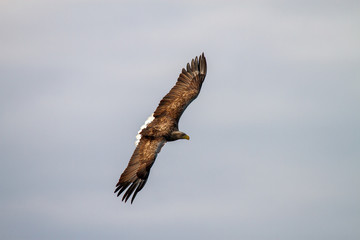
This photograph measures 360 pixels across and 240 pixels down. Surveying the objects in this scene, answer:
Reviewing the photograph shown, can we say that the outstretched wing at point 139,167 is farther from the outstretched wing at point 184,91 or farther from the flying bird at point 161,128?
the outstretched wing at point 184,91

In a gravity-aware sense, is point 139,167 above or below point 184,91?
below

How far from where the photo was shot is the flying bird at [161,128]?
27109 millimetres

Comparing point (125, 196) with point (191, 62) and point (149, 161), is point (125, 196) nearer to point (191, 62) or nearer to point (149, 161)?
point (149, 161)

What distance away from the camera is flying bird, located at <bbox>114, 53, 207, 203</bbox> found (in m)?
27.1

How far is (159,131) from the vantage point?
94.3 feet

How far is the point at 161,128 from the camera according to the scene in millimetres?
28922

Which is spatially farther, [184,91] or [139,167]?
[184,91]

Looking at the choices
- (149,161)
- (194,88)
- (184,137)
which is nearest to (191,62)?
(194,88)

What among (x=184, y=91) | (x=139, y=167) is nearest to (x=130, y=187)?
(x=139, y=167)

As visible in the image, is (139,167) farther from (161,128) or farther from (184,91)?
(184,91)

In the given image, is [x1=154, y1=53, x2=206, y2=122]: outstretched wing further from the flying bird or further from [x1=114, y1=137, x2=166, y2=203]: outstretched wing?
[x1=114, y1=137, x2=166, y2=203]: outstretched wing

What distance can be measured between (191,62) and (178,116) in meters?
2.78

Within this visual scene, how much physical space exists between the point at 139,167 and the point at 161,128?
227cm

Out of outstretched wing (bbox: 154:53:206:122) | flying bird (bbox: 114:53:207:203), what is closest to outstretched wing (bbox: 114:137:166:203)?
flying bird (bbox: 114:53:207:203)
